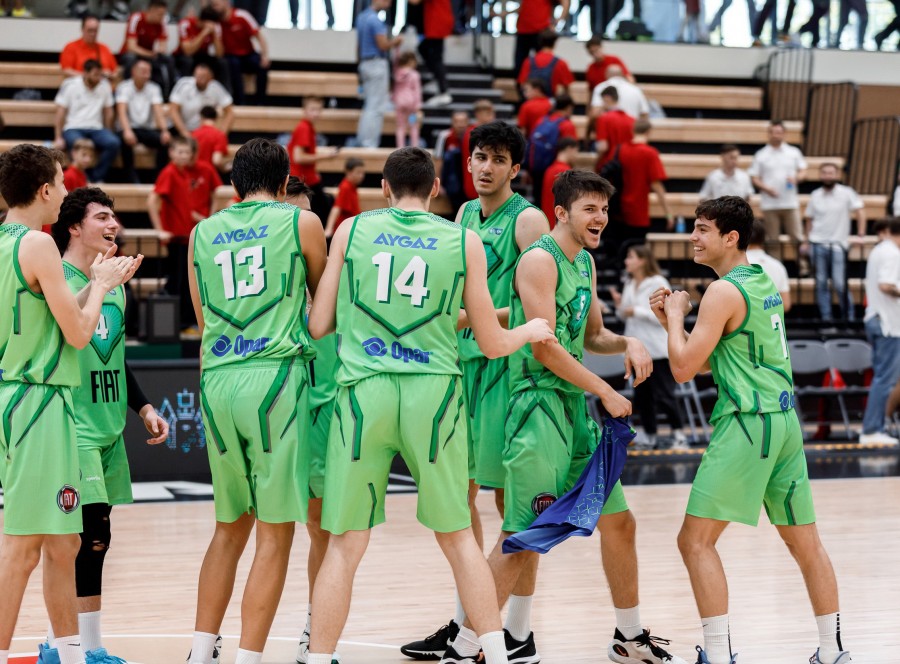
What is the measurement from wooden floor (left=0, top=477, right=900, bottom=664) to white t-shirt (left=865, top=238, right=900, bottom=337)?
298 cm

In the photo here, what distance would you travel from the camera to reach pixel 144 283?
39.1 feet

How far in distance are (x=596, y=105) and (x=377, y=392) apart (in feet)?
33.9

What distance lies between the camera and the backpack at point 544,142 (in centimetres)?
1248

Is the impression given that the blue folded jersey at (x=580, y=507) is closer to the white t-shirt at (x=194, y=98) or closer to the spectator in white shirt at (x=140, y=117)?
the spectator in white shirt at (x=140, y=117)

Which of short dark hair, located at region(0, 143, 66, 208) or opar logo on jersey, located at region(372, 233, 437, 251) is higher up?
short dark hair, located at region(0, 143, 66, 208)

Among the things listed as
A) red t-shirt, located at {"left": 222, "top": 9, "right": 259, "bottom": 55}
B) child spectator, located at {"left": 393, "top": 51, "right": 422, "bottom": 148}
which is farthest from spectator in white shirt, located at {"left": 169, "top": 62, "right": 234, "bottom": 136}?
child spectator, located at {"left": 393, "top": 51, "right": 422, "bottom": 148}

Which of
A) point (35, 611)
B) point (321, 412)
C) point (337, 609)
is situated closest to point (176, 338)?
point (35, 611)

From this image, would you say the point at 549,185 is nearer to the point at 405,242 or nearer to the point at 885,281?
the point at 885,281

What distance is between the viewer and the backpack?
12.5m

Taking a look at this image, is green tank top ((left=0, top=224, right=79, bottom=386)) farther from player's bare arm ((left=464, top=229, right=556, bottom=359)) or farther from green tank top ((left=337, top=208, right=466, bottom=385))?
player's bare arm ((left=464, top=229, right=556, bottom=359))

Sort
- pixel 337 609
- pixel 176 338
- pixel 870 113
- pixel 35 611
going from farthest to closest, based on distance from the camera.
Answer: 1. pixel 870 113
2. pixel 176 338
3. pixel 35 611
4. pixel 337 609

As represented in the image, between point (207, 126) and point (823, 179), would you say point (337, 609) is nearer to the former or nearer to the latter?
point (207, 126)

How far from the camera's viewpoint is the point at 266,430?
4.38 meters

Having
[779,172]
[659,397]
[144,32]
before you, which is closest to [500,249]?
[659,397]
